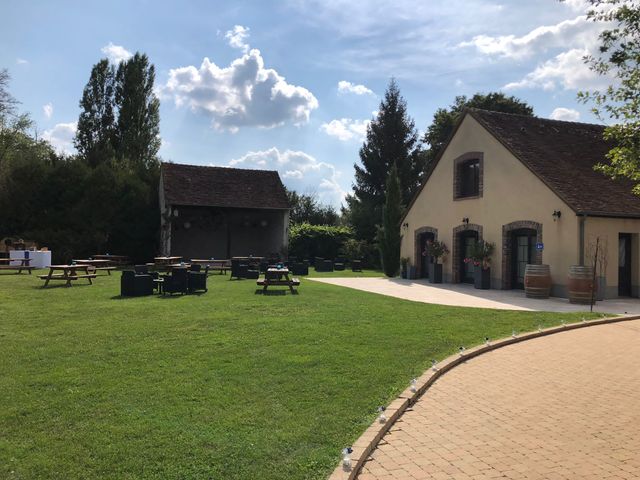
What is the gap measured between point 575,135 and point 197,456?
2042cm

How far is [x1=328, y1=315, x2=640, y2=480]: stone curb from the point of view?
3.61 meters

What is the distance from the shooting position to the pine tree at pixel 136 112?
127ft

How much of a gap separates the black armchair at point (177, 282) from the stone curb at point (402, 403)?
28.4 ft

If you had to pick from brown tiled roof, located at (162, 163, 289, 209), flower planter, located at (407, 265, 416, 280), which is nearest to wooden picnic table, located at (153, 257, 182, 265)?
brown tiled roof, located at (162, 163, 289, 209)

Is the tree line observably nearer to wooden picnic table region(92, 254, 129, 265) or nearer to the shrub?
wooden picnic table region(92, 254, 129, 265)

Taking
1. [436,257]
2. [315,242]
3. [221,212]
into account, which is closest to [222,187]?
[221,212]

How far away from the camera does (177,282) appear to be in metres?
13.4

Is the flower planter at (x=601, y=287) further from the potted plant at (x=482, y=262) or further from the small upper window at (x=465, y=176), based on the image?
the small upper window at (x=465, y=176)

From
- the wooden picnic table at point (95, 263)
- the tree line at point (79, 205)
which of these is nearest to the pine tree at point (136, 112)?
the tree line at point (79, 205)

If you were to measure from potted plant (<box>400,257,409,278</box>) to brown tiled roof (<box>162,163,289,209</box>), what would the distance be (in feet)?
30.5

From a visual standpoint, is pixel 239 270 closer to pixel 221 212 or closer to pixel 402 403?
pixel 221 212

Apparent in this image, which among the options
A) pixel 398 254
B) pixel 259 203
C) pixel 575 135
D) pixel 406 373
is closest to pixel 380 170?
pixel 259 203

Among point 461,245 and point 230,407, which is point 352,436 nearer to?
point 230,407

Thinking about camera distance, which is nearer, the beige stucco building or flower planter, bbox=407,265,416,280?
the beige stucco building
